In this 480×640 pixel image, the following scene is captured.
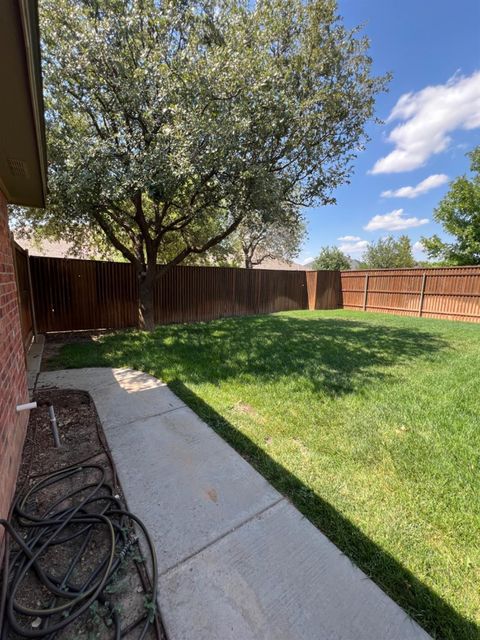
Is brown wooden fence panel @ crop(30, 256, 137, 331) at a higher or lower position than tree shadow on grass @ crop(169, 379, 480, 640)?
higher

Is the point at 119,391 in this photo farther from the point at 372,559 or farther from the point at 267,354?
the point at 372,559

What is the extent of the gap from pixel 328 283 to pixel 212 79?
1050 cm

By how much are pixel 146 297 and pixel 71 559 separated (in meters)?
5.97

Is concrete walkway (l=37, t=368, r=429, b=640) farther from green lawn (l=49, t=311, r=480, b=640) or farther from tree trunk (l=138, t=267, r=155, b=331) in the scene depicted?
tree trunk (l=138, t=267, r=155, b=331)

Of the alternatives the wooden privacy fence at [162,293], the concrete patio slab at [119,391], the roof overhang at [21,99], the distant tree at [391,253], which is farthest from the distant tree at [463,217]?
the roof overhang at [21,99]

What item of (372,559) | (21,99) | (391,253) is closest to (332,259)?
(391,253)

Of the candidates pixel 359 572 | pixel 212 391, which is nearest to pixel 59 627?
pixel 359 572

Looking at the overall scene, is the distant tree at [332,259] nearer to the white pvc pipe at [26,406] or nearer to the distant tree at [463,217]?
the distant tree at [463,217]

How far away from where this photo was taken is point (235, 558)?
4.59 ft

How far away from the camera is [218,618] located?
3.74ft

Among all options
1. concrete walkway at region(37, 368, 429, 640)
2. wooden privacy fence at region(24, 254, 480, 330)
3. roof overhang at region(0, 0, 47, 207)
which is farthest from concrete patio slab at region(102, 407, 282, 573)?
wooden privacy fence at region(24, 254, 480, 330)

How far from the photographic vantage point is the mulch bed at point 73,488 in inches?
44.2

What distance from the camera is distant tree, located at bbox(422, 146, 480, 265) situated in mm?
15602

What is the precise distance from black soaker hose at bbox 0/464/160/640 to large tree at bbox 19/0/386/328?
4385mm
